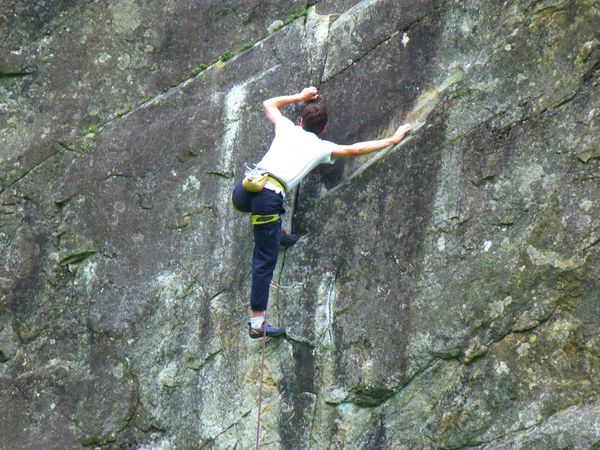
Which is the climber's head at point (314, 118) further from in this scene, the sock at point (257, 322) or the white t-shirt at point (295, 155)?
the sock at point (257, 322)

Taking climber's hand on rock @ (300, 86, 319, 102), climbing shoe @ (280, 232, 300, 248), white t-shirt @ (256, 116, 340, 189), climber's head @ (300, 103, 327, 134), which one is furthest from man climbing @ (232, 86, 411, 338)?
climber's hand on rock @ (300, 86, 319, 102)

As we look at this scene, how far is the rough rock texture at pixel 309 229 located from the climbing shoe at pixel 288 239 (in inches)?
3.6

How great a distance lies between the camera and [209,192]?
1016cm

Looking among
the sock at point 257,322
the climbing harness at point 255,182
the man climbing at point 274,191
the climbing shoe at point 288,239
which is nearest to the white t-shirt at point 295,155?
the man climbing at point 274,191

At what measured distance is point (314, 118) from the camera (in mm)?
9234

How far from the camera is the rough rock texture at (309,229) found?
7984mm

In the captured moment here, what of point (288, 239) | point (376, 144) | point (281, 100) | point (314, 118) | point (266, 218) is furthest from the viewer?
point (281, 100)

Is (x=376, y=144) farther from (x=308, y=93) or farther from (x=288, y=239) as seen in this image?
(x=288, y=239)

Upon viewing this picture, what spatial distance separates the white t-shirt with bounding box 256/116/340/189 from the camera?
29.7 ft

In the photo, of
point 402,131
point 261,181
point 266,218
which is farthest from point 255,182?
point 402,131

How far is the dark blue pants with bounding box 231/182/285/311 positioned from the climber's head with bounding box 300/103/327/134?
687 mm

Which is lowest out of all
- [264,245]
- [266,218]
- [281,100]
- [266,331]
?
[266,331]

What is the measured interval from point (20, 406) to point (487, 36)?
223 inches

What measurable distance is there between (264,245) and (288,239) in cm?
A: 34
